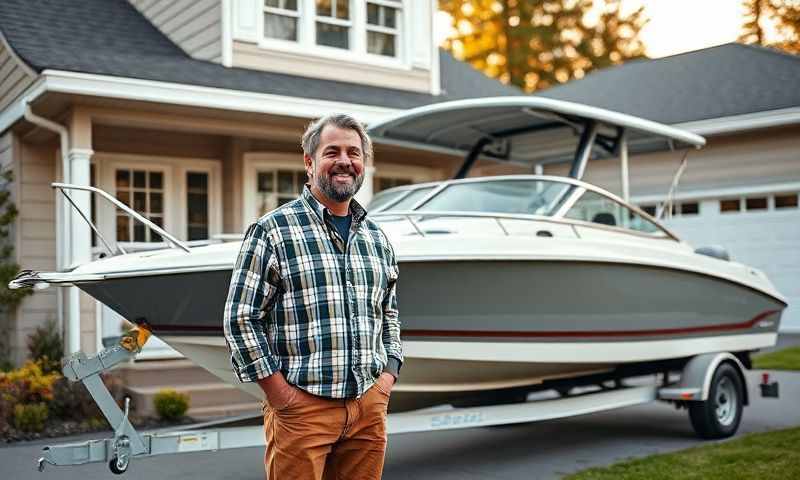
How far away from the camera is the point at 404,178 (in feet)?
40.5

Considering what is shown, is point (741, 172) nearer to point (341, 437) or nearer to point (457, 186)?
point (457, 186)

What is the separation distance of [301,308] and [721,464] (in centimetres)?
419

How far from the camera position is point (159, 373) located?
362 inches

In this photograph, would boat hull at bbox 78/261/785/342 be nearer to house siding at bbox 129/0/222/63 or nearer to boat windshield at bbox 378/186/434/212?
boat windshield at bbox 378/186/434/212

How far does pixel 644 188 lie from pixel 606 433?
25.4ft

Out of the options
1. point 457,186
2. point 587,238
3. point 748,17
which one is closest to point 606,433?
point 587,238

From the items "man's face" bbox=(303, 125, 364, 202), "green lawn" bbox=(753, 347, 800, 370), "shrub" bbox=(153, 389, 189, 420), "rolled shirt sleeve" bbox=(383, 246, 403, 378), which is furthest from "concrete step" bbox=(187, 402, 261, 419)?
"green lawn" bbox=(753, 347, 800, 370)

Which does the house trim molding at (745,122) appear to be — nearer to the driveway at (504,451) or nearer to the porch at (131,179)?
the porch at (131,179)

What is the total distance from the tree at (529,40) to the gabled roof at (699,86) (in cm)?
1528

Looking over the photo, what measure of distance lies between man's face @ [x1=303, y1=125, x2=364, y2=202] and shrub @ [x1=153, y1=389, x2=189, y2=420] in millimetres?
5482

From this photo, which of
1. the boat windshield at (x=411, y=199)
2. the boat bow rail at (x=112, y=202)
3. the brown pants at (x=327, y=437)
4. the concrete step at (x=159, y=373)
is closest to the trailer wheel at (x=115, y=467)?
the boat bow rail at (x=112, y=202)

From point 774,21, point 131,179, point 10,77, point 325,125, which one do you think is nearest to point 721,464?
point 325,125

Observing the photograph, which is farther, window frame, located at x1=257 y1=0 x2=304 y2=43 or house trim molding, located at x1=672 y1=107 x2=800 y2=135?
house trim molding, located at x1=672 y1=107 x2=800 y2=135

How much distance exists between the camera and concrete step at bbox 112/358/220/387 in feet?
29.7
